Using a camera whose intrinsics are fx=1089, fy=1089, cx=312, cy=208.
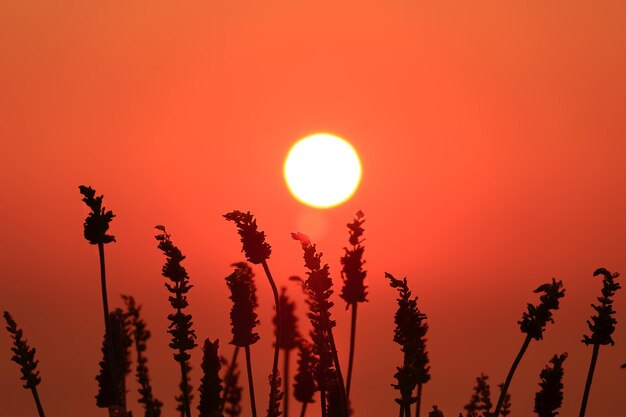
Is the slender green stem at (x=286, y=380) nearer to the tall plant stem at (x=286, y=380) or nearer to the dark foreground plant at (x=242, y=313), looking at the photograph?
the tall plant stem at (x=286, y=380)

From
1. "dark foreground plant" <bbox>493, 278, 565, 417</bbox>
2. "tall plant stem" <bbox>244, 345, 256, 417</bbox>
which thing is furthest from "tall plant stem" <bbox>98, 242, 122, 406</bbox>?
"dark foreground plant" <bbox>493, 278, 565, 417</bbox>

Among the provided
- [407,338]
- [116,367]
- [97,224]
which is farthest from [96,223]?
[407,338]

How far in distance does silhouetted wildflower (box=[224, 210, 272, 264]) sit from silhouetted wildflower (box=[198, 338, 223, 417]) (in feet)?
6.45

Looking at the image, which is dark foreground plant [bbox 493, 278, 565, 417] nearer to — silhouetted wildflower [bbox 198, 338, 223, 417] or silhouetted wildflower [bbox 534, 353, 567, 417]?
silhouetted wildflower [bbox 534, 353, 567, 417]

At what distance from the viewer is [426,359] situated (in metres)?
14.0

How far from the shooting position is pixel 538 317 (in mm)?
Result: 11789

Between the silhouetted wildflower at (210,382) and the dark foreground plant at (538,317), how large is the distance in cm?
300

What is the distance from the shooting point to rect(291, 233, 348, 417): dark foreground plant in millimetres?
11766

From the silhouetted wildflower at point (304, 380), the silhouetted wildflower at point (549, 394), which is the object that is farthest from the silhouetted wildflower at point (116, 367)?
the silhouetted wildflower at point (549, 394)

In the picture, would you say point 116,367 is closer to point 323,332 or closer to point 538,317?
point 323,332

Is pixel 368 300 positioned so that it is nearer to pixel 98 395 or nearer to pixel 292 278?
pixel 292 278

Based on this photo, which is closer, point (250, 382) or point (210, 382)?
point (210, 382)

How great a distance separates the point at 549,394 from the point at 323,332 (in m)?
2.58

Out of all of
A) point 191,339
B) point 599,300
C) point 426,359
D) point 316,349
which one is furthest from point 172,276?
point 599,300
